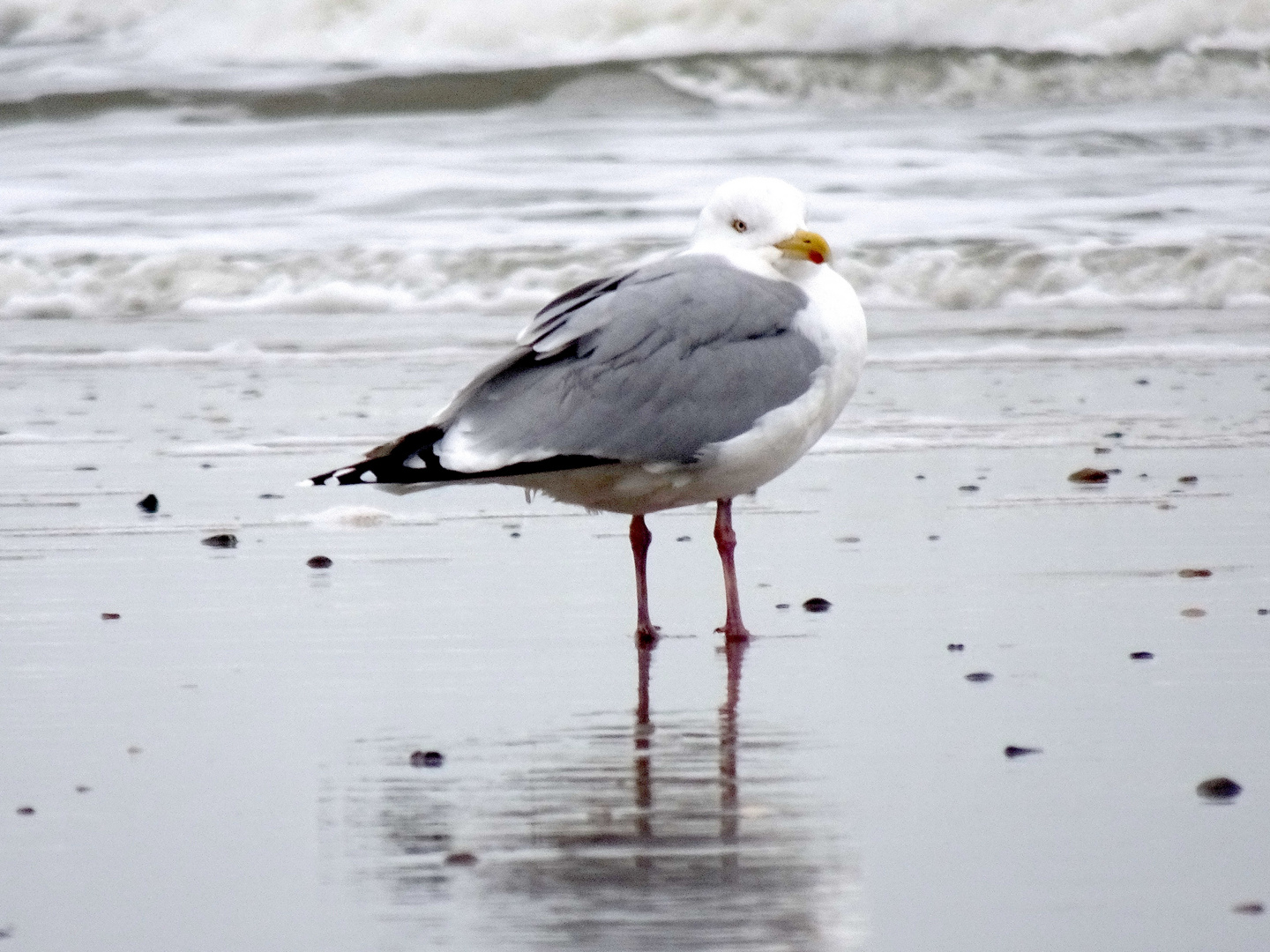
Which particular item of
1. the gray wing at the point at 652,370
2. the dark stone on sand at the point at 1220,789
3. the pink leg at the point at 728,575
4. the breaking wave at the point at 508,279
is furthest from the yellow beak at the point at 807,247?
the breaking wave at the point at 508,279

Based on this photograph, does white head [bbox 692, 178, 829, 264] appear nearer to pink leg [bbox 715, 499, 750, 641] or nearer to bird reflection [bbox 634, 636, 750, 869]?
pink leg [bbox 715, 499, 750, 641]

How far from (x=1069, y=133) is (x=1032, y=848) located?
47.7 feet

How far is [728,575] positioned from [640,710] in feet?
2.35

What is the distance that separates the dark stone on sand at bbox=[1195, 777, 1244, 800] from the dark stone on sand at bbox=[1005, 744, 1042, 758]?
0.31m

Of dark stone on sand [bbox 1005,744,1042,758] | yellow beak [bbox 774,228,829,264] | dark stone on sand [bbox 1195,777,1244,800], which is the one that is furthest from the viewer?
yellow beak [bbox 774,228,829,264]

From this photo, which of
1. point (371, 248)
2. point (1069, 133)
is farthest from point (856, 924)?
point (1069, 133)

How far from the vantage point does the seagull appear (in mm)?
4312

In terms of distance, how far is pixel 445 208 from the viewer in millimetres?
13875

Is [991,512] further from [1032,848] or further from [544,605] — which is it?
[1032,848]

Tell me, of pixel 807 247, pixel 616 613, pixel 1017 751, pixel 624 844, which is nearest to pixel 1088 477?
pixel 807 247

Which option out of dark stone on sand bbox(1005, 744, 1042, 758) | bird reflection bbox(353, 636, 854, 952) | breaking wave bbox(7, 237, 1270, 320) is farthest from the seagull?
breaking wave bbox(7, 237, 1270, 320)

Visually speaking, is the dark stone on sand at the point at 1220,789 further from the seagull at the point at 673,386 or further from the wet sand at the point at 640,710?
the seagull at the point at 673,386

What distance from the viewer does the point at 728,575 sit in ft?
14.4

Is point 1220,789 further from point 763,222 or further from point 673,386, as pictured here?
point 763,222
